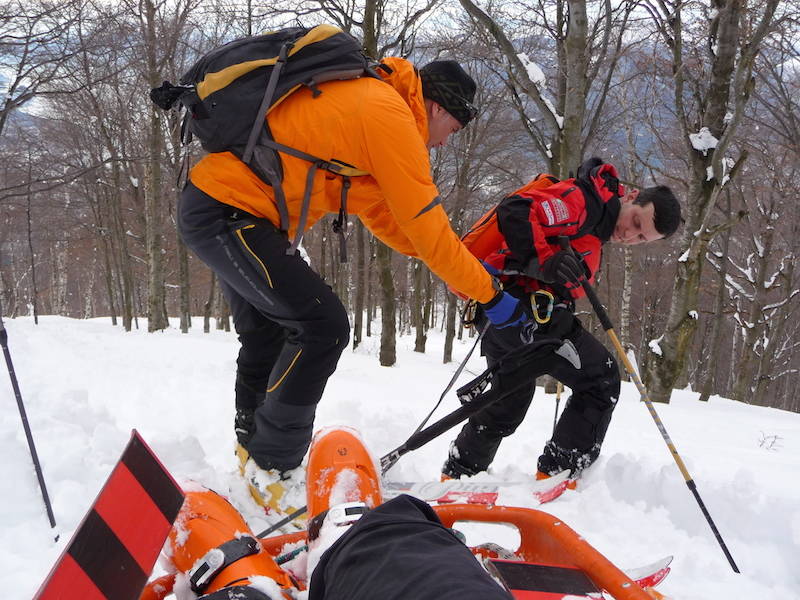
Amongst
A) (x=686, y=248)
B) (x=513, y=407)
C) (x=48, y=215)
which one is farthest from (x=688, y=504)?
(x=48, y=215)

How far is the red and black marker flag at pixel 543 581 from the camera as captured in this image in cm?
155

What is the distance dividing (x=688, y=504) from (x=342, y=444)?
217 cm

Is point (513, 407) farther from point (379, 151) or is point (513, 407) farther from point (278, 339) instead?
point (379, 151)

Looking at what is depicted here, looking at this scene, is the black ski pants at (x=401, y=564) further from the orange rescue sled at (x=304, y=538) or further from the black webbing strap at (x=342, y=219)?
the black webbing strap at (x=342, y=219)

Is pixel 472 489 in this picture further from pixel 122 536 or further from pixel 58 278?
pixel 58 278

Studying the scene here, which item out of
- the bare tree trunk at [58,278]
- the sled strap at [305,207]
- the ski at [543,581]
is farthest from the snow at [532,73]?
the bare tree trunk at [58,278]

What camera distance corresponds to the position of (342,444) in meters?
2.08

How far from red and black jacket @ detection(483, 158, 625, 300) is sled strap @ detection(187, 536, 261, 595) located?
2237 mm

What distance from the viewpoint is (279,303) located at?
2.50 m

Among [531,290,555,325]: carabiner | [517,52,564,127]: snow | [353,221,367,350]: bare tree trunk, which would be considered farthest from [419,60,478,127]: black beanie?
[353,221,367,350]: bare tree trunk

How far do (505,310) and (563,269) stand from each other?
0.42 m

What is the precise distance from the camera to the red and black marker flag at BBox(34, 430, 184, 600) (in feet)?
3.83

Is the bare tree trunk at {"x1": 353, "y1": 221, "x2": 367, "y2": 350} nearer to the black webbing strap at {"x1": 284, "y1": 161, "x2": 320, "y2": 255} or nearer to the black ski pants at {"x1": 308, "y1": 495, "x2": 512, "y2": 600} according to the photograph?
the black webbing strap at {"x1": 284, "y1": 161, "x2": 320, "y2": 255}

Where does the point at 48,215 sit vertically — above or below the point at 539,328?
above
